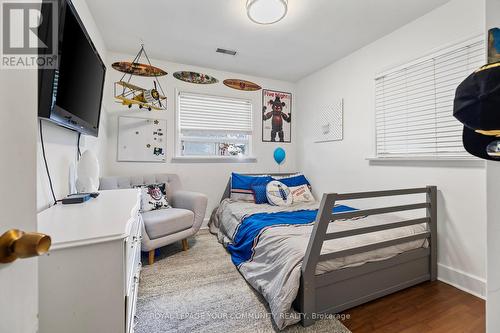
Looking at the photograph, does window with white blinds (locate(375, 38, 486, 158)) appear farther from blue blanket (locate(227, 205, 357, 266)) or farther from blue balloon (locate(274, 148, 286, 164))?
blue balloon (locate(274, 148, 286, 164))

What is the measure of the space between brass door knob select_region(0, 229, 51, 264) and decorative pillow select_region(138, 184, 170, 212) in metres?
2.14

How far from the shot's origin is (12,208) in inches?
15.4

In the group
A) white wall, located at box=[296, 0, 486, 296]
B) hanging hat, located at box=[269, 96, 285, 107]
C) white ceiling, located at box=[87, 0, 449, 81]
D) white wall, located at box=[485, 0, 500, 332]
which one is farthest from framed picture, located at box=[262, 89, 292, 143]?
white wall, located at box=[485, 0, 500, 332]

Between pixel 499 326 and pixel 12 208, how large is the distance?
141 cm

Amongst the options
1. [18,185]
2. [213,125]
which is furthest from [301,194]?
[18,185]

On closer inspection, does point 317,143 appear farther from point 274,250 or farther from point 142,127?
point 142,127

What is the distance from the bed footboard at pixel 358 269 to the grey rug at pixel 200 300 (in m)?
0.16

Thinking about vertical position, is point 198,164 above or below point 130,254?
above

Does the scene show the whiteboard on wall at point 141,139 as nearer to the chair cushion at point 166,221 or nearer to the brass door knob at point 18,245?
the chair cushion at point 166,221

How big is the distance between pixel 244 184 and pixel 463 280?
235 centimetres

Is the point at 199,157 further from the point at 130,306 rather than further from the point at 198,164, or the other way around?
the point at 130,306

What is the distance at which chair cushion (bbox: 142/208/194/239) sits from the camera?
2031mm

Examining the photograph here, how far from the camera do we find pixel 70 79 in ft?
3.97

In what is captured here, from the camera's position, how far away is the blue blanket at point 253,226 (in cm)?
201
